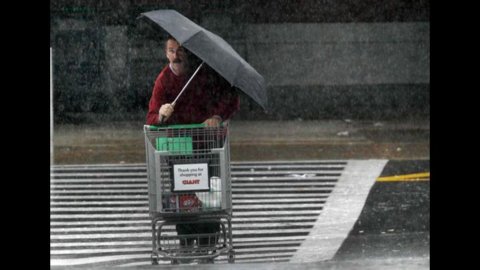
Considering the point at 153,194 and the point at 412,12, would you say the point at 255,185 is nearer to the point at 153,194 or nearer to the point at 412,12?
the point at 153,194

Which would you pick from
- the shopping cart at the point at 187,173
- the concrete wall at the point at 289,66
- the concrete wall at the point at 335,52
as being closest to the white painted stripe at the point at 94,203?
the shopping cart at the point at 187,173

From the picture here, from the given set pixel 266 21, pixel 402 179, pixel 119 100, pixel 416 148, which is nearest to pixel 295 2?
pixel 266 21

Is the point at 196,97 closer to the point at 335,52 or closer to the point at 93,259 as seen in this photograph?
the point at 93,259

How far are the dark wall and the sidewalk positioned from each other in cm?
111

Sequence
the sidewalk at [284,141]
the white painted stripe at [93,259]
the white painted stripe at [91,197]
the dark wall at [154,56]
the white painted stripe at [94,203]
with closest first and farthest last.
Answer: the white painted stripe at [93,259], the white painted stripe at [94,203], the white painted stripe at [91,197], the sidewalk at [284,141], the dark wall at [154,56]

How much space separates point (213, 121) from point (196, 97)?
1.07 feet

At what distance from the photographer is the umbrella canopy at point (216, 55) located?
649cm

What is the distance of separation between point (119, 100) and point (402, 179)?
31.7ft

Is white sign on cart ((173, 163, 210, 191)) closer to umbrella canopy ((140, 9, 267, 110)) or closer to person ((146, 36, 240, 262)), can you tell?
person ((146, 36, 240, 262))

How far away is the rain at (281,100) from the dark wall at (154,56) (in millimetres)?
24

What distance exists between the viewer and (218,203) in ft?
21.5

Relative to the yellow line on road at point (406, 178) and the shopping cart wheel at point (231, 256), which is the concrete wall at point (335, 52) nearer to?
the yellow line on road at point (406, 178)

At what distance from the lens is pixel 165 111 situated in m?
6.63
